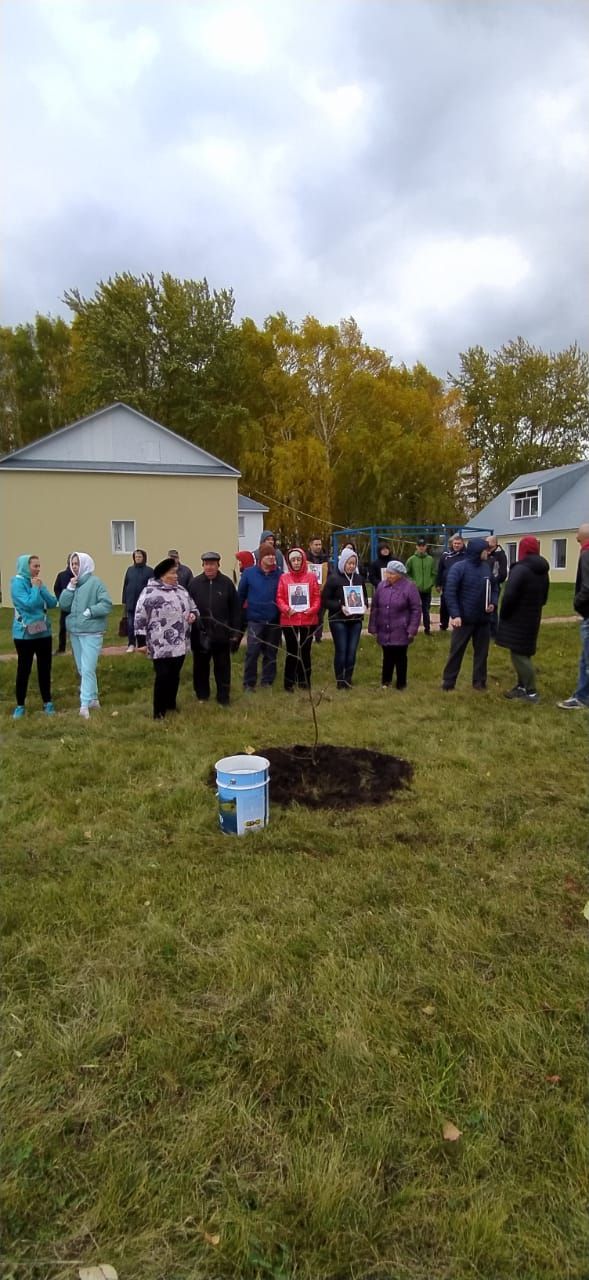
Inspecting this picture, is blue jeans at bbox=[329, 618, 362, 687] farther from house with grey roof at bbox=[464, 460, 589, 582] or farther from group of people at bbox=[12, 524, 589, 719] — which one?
house with grey roof at bbox=[464, 460, 589, 582]

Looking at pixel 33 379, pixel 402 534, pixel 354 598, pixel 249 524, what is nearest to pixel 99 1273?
pixel 354 598

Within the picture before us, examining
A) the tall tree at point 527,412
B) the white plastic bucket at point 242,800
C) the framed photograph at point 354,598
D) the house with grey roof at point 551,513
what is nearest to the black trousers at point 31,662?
the framed photograph at point 354,598

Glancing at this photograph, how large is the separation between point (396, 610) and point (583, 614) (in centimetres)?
Answer: 212

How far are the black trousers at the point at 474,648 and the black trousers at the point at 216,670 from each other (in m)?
2.87

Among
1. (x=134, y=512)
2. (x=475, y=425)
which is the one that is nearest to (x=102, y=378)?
(x=134, y=512)

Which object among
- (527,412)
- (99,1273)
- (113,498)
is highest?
(527,412)

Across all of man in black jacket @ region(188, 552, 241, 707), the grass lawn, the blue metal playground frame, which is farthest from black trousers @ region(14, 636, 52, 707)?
the blue metal playground frame

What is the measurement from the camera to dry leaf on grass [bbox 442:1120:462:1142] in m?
2.12

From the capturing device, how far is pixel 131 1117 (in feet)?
7.27

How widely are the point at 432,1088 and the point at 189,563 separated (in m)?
23.2

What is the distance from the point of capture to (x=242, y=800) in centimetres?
424

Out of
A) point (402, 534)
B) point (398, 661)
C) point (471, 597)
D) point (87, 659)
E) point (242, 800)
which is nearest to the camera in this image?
point (242, 800)

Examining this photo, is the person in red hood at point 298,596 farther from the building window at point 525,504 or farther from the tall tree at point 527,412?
the tall tree at point 527,412

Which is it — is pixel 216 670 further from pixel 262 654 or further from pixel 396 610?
pixel 396 610
